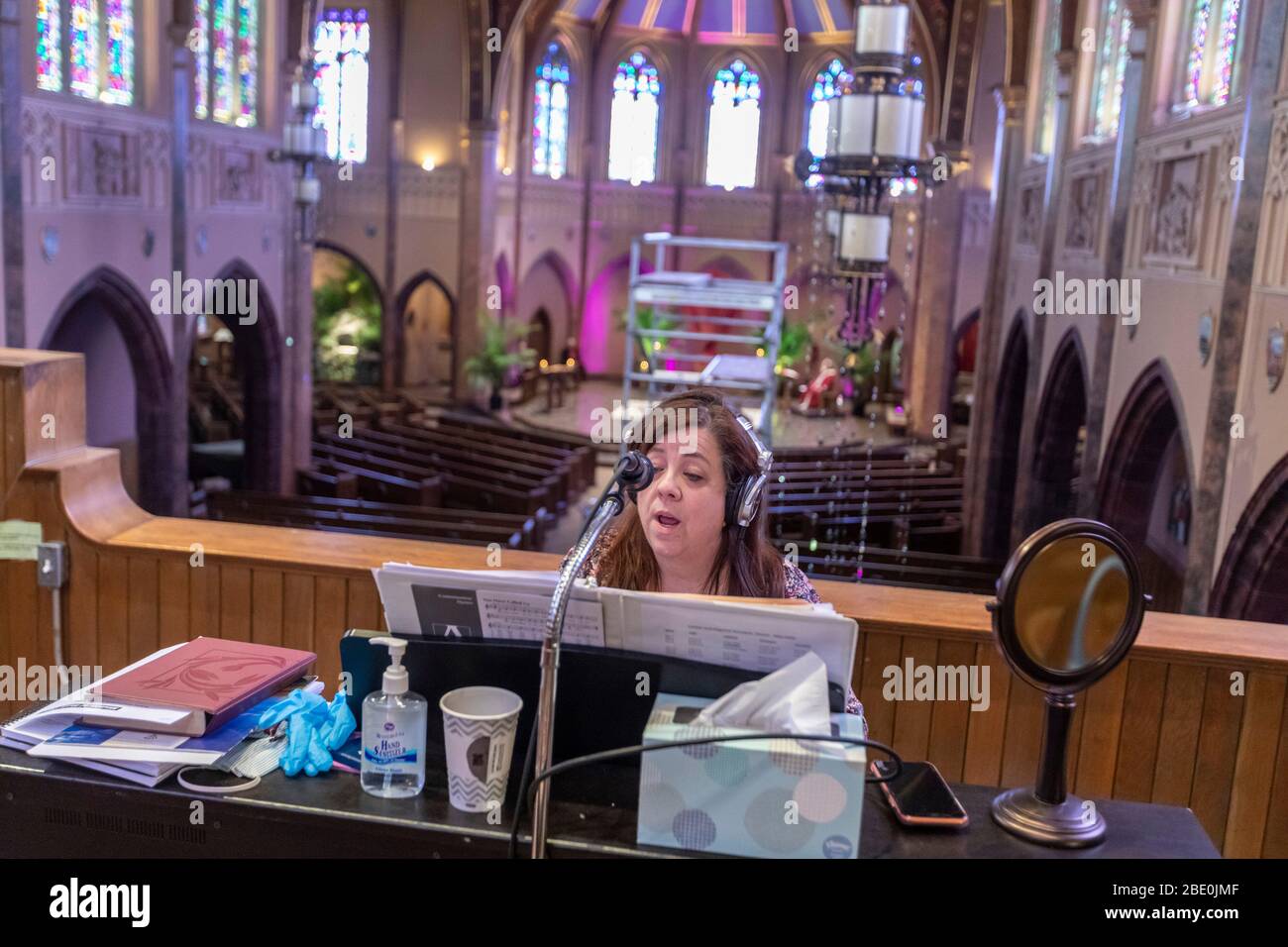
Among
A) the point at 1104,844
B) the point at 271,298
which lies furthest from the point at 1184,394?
the point at 271,298

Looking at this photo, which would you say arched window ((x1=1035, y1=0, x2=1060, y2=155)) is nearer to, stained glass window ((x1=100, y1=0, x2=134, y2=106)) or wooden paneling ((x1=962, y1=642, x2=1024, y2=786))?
stained glass window ((x1=100, y1=0, x2=134, y2=106))

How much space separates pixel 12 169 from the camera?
33.4ft

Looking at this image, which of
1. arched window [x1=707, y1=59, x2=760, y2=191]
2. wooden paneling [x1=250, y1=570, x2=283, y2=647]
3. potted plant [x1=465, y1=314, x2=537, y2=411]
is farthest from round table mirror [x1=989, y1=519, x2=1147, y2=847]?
arched window [x1=707, y1=59, x2=760, y2=191]

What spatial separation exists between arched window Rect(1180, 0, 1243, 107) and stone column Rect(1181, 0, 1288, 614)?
0.62 m

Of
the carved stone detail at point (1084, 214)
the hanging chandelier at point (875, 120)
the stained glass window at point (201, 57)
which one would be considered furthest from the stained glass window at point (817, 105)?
the hanging chandelier at point (875, 120)

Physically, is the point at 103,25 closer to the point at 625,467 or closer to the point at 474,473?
the point at 474,473

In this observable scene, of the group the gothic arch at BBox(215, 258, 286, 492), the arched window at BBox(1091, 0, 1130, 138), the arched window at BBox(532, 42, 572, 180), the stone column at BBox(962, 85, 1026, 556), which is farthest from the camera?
the arched window at BBox(532, 42, 572, 180)

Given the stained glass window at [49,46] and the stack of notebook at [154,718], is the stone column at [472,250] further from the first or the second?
the stack of notebook at [154,718]

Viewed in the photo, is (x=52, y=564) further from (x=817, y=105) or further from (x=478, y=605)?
(x=817, y=105)

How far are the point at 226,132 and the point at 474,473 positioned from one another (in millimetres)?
5066

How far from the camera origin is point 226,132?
14453 millimetres

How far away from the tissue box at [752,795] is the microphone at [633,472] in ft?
1.34

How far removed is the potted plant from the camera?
68.6 ft

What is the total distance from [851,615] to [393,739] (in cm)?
161
